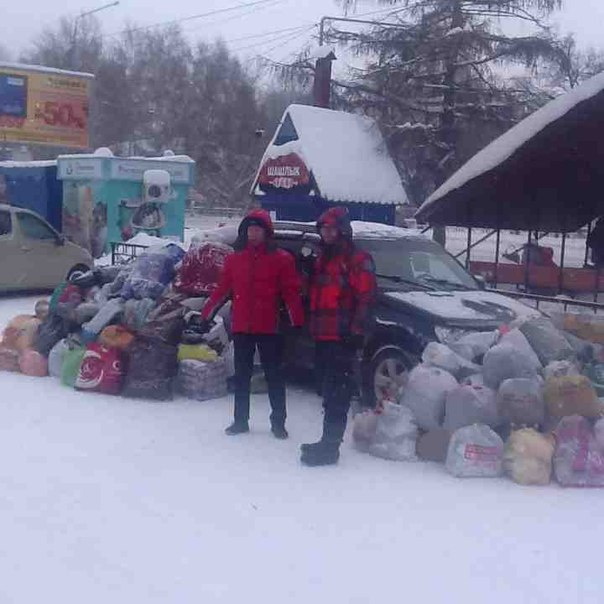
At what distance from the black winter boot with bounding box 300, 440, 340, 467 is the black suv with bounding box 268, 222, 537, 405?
1.22 metres

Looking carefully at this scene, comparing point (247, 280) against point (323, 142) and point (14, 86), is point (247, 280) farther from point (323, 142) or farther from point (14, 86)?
point (14, 86)

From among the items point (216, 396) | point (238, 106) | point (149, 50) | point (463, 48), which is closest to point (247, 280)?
point (216, 396)

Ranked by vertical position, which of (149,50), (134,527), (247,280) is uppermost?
(149,50)

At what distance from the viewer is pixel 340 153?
23.4 meters

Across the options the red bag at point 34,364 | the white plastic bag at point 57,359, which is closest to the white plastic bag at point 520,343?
the white plastic bag at point 57,359

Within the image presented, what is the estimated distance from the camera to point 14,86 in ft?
99.6

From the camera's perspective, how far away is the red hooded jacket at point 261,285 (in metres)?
7.23

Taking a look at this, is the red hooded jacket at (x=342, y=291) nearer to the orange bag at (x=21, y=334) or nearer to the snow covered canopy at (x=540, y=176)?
the snow covered canopy at (x=540, y=176)

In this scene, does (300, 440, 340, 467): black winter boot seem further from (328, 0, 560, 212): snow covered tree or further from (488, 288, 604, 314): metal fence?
(328, 0, 560, 212): snow covered tree

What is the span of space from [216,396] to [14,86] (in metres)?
24.7

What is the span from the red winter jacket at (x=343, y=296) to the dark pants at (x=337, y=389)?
117 mm

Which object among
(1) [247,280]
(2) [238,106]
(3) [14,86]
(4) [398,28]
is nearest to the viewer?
(1) [247,280]

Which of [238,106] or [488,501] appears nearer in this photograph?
[488,501]

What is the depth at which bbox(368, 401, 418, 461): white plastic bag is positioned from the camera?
6.86m
